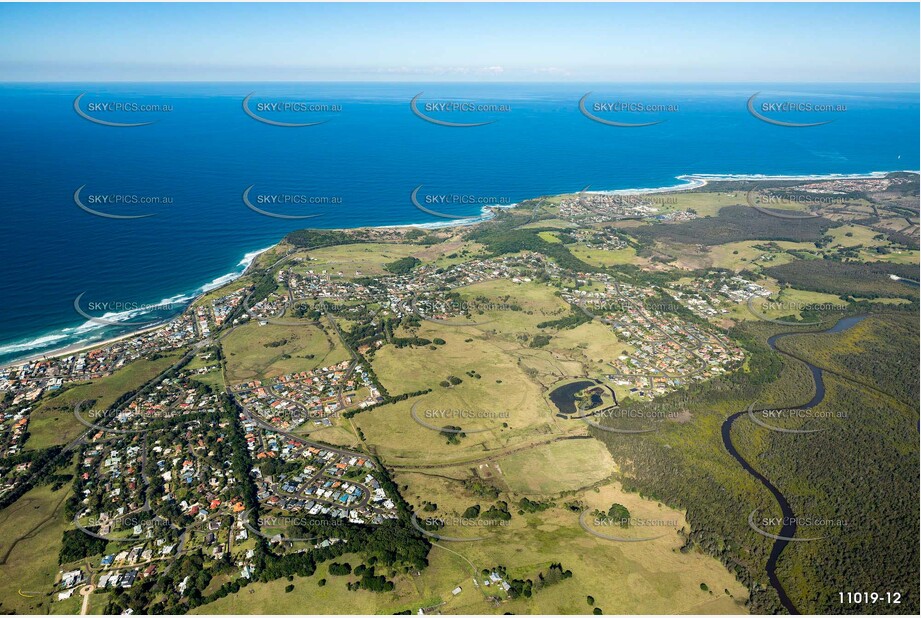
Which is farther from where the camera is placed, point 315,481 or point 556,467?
point 556,467

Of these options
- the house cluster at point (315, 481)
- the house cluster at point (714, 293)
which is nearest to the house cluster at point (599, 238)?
the house cluster at point (714, 293)

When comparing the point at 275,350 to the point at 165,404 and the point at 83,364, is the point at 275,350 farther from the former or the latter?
the point at 83,364

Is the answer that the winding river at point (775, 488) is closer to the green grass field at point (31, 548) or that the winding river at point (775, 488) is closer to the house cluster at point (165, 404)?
the green grass field at point (31, 548)

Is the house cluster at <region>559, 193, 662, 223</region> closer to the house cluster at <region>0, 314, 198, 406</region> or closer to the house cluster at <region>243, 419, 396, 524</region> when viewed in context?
the house cluster at <region>0, 314, 198, 406</region>

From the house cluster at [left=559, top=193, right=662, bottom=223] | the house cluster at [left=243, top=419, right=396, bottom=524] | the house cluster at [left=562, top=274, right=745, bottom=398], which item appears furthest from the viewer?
the house cluster at [left=559, top=193, right=662, bottom=223]

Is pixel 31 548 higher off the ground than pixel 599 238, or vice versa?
pixel 599 238

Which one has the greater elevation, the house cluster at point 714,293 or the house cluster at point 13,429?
the house cluster at point 714,293

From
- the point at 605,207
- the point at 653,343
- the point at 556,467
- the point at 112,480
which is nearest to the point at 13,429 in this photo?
the point at 112,480

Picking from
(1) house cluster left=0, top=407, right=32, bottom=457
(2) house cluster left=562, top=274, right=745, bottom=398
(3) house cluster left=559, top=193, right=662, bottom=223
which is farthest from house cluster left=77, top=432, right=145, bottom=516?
(3) house cluster left=559, top=193, right=662, bottom=223
